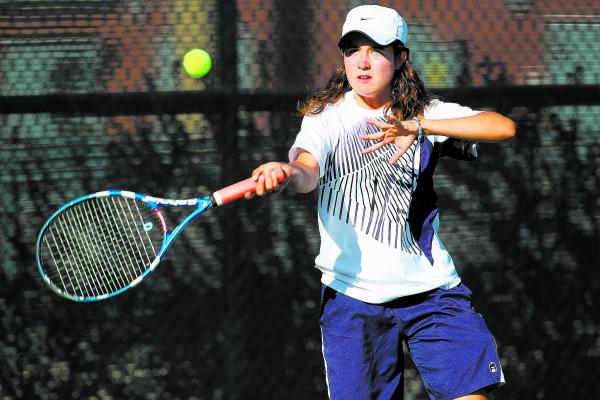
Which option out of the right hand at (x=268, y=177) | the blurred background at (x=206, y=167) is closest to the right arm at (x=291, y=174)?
the right hand at (x=268, y=177)

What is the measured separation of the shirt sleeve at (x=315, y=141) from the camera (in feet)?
8.85

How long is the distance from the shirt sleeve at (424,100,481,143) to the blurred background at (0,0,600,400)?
2.56ft

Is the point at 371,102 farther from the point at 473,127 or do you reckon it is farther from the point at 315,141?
the point at 473,127

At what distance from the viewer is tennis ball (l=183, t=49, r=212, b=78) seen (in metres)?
3.47

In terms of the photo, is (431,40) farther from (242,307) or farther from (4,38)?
(4,38)

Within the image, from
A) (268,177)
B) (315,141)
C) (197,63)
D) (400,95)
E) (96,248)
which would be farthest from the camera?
(197,63)

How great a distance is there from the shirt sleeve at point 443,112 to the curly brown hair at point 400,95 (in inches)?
0.8

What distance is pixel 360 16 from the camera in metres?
2.75

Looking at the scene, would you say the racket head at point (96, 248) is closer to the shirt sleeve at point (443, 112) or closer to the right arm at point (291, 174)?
the right arm at point (291, 174)

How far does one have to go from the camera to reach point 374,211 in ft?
8.99

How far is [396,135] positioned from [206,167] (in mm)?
1128

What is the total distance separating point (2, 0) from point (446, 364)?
6.48 feet

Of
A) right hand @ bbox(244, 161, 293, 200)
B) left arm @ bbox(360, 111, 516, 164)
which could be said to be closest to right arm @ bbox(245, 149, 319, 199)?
right hand @ bbox(244, 161, 293, 200)

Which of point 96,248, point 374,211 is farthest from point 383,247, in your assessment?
point 96,248
